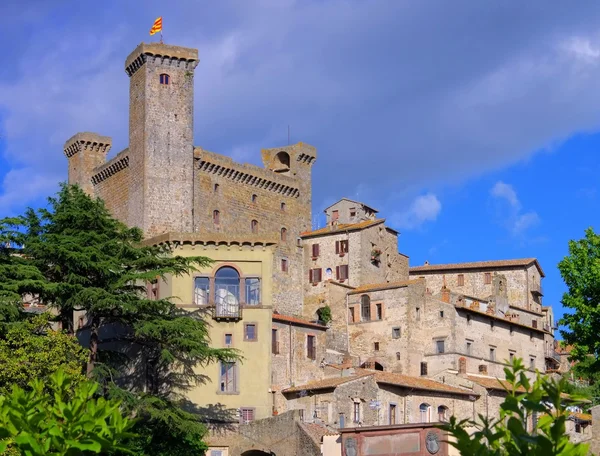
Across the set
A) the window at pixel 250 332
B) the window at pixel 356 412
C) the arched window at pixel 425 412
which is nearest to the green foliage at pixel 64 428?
the window at pixel 356 412

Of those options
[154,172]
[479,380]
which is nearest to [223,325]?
[479,380]

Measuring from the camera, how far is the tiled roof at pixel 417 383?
5100cm

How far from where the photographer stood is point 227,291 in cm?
4962

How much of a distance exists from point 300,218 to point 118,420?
64601mm

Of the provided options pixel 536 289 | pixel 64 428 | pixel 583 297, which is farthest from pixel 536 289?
pixel 64 428

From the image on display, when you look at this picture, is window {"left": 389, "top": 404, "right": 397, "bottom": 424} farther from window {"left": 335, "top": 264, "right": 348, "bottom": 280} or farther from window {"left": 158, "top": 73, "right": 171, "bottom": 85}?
window {"left": 158, "top": 73, "right": 171, "bottom": 85}

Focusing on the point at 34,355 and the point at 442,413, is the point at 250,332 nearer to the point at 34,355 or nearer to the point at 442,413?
the point at 442,413

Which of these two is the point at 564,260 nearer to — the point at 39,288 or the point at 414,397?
the point at 414,397

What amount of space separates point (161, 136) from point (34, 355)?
3299 centimetres

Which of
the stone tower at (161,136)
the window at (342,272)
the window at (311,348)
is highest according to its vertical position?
the stone tower at (161,136)

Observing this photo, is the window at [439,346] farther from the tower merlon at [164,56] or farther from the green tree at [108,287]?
the tower merlon at [164,56]

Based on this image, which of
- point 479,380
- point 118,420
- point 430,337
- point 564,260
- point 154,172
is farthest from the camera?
point 154,172

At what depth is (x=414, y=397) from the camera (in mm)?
51969

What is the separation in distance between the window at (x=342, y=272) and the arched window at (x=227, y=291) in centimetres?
2093
